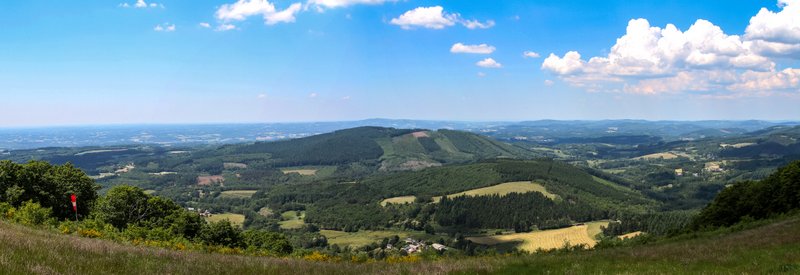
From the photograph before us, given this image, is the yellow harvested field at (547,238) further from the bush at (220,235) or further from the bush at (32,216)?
the bush at (32,216)

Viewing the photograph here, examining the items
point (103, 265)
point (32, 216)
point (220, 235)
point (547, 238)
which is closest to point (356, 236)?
point (547, 238)

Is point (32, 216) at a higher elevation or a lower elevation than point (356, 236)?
higher

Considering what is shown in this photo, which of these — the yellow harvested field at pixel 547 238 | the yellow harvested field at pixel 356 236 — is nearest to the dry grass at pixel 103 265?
the yellow harvested field at pixel 547 238

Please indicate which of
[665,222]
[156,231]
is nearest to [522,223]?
[665,222]

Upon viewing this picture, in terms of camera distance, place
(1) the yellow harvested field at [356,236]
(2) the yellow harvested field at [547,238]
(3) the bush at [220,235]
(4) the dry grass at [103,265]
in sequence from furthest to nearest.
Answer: (1) the yellow harvested field at [356,236] < (2) the yellow harvested field at [547,238] < (3) the bush at [220,235] < (4) the dry grass at [103,265]

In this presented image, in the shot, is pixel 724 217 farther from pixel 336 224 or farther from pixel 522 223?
pixel 336 224

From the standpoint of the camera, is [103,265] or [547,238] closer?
[103,265]

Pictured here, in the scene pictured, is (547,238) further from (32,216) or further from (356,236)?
(32,216)
